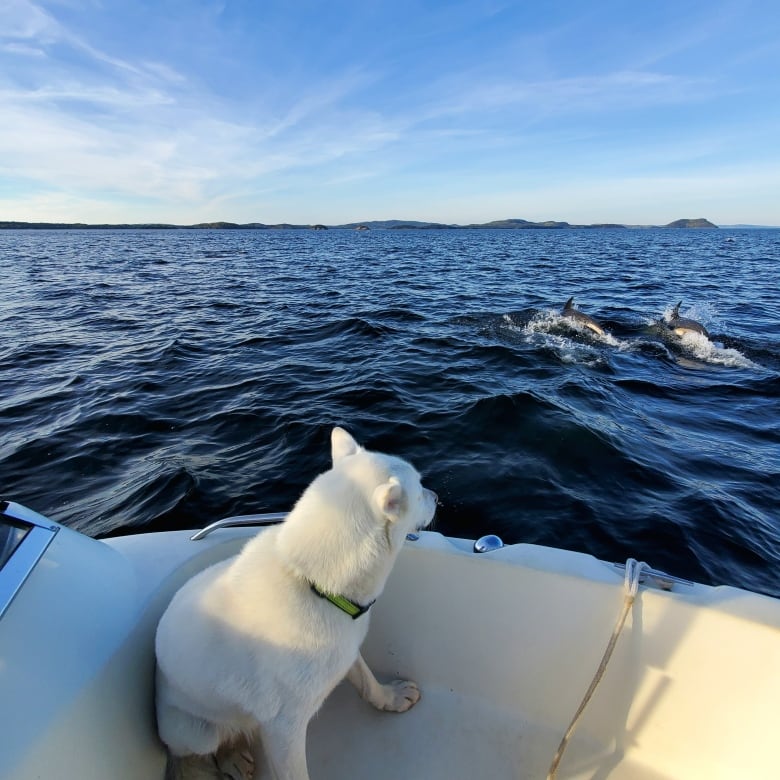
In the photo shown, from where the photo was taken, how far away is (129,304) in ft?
63.6

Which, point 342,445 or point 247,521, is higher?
point 342,445

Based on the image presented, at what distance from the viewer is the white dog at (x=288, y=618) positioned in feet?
7.43

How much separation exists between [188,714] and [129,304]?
20226 millimetres

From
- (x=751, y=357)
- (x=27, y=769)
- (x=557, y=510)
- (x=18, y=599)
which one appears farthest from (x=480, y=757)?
(x=751, y=357)

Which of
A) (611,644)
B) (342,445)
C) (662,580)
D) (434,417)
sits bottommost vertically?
(434,417)

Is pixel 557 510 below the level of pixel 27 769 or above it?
below

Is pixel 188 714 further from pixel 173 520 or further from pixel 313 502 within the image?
pixel 173 520

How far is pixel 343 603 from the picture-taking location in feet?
7.66

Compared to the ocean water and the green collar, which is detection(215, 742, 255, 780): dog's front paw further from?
the ocean water

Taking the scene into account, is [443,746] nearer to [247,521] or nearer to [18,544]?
[247,521]

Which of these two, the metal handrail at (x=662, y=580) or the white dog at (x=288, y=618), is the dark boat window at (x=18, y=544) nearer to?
the white dog at (x=288, y=618)

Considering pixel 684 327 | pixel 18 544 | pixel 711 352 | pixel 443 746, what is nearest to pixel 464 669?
pixel 443 746

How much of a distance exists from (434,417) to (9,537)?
6807 millimetres

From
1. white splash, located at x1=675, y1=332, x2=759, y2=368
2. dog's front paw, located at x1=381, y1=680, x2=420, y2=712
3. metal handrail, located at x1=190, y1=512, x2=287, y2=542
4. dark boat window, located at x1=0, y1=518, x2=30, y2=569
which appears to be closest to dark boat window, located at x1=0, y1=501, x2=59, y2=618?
dark boat window, located at x1=0, y1=518, x2=30, y2=569
